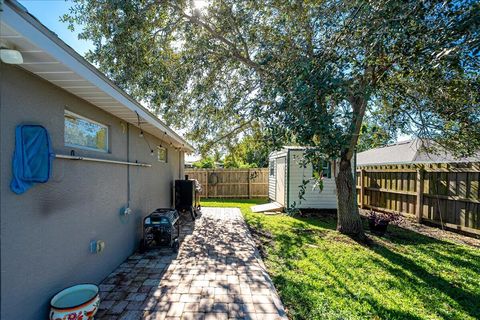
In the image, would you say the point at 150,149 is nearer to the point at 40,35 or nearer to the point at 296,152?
the point at 40,35

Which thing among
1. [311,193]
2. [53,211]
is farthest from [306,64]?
[311,193]

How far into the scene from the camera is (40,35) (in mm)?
1840

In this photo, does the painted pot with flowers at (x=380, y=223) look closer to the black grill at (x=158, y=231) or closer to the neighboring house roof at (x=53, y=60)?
the black grill at (x=158, y=231)

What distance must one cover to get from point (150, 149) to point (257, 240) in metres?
3.38

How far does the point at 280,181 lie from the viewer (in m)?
10.4

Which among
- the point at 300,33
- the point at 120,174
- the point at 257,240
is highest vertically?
the point at 300,33

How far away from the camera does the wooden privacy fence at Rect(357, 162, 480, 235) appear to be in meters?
6.05

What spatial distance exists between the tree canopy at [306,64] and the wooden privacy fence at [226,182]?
558cm

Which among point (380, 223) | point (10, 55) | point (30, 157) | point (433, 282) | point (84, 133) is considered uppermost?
point (10, 55)

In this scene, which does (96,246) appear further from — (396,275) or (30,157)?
(396,275)

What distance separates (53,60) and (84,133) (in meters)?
1.43

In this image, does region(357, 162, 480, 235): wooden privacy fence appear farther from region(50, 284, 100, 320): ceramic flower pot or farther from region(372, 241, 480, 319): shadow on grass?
region(50, 284, 100, 320): ceramic flower pot

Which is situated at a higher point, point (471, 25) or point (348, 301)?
point (471, 25)

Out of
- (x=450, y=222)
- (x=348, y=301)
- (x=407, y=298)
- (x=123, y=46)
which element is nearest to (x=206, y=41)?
(x=123, y=46)
